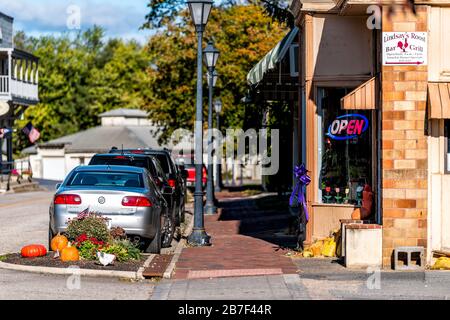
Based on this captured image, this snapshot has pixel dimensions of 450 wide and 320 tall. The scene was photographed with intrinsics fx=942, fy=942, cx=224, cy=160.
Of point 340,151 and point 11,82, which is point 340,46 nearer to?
point 340,151

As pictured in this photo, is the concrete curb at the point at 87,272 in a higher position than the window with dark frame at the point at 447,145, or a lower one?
lower

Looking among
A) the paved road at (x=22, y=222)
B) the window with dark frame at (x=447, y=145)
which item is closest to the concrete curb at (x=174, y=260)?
the paved road at (x=22, y=222)

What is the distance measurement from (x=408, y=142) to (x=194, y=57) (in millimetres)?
30534

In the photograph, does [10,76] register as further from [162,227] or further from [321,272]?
[321,272]

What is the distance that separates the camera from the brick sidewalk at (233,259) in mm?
13398

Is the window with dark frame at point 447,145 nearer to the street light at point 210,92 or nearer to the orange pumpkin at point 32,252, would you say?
the orange pumpkin at point 32,252

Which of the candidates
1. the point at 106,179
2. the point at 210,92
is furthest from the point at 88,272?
the point at 210,92

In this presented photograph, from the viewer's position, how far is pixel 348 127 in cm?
1596

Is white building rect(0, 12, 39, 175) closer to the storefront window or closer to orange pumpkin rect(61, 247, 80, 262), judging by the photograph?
the storefront window

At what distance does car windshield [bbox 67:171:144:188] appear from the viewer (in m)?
15.6

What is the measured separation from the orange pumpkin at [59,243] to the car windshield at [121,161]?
4174 mm
